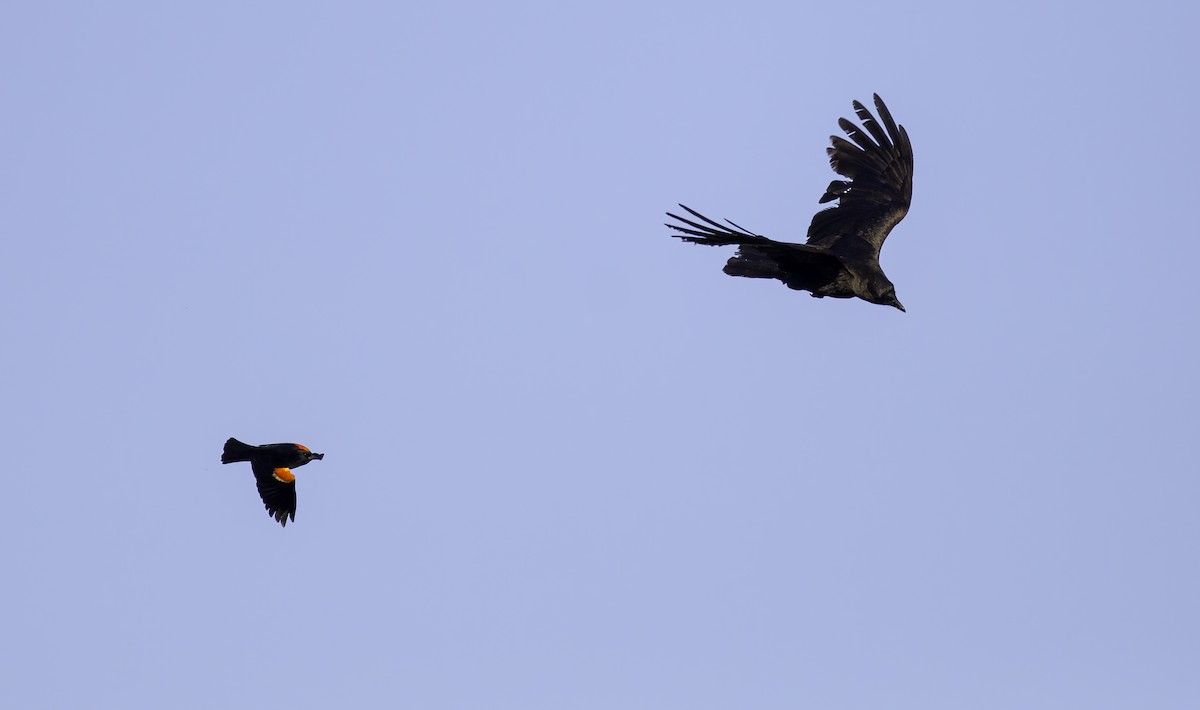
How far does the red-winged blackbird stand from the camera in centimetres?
2823

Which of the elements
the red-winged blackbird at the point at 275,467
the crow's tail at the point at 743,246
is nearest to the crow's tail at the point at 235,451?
the red-winged blackbird at the point at 275,467

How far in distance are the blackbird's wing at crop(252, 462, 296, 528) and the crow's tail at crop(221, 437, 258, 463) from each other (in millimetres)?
465

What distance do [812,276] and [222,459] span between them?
10.3 m

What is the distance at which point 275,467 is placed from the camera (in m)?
28.6

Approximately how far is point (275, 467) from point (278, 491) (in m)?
0.56

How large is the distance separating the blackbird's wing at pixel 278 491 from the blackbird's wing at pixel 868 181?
31.5 ft

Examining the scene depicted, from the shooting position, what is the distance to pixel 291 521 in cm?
2919

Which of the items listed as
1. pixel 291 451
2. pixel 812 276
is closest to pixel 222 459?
pixel 291 451

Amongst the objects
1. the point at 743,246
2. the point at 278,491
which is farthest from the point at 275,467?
the point at 743,246

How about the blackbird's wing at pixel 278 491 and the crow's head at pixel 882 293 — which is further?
the blackbird's wing at pixel 278 491

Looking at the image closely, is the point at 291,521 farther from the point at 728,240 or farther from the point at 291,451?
the point at 728,240

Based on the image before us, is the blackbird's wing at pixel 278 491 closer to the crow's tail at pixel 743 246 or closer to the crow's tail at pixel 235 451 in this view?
the crow's tail at pixel 235 451

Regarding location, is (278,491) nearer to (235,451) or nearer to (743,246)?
(235,451)

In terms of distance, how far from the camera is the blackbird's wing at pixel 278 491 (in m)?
28.8
